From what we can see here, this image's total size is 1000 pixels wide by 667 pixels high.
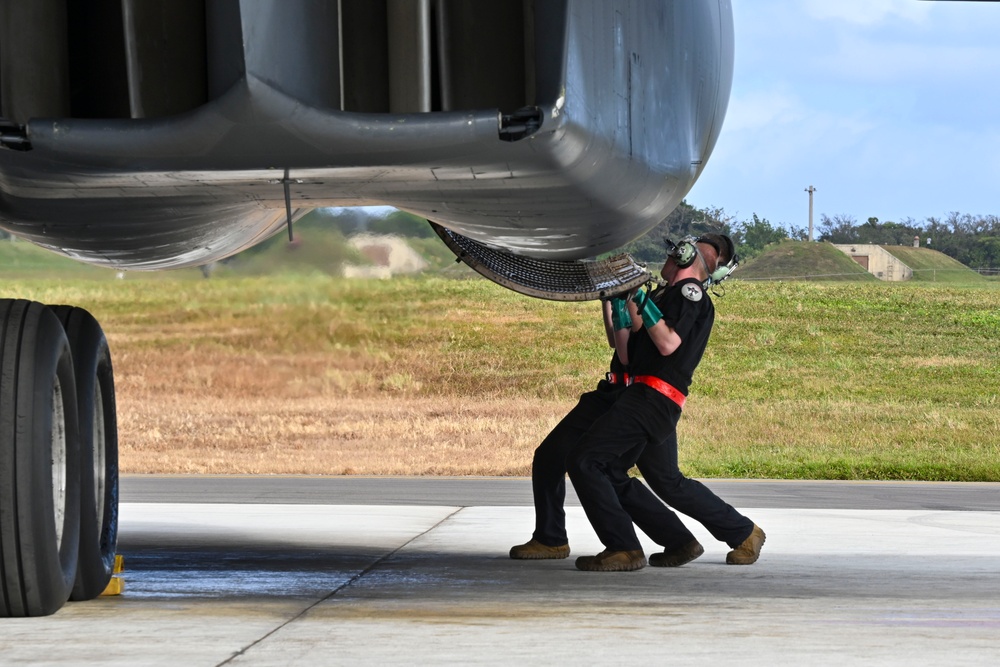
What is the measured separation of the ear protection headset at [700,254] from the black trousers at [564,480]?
2.38ft

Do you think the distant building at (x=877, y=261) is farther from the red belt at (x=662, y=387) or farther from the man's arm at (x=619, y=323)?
the red belt at (x=662, y=387)

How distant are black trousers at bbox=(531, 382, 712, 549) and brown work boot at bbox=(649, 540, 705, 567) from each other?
28mm

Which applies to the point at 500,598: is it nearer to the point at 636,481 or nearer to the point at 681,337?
the point at 636,481

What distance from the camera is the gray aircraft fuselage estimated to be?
14.6 feet

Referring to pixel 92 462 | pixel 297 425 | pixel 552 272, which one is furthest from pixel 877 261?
pixel 92 462

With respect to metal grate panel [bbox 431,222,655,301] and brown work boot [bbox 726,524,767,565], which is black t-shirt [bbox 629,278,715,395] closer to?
metal grate panel [bbox 431,222,655,301]

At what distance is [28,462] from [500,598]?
210cm

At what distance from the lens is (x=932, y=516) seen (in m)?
10.9

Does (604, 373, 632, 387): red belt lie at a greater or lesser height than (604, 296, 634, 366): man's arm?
lesser

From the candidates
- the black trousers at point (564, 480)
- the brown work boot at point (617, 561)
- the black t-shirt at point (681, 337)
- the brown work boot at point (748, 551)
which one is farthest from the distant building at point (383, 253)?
the brown work boot at point (748, 551)

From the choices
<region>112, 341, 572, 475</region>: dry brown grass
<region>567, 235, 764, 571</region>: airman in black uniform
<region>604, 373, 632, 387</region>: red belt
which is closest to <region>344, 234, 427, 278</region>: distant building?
<region>604, 373, 632, 387</region>: red belt

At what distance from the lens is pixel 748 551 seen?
7508mm

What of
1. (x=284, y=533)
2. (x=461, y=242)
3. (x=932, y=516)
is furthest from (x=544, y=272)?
(x=932, y=516)

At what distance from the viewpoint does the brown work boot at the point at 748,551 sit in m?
7.50
